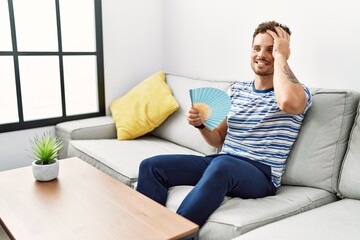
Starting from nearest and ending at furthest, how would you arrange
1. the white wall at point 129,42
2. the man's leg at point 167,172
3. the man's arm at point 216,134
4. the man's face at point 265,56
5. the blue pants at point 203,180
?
the blue pants at point 203,180 < the man's leg at point 167,172 < the man's face at point 265,56 < the man's arm at point 216,134 < the white wall at point 129,42

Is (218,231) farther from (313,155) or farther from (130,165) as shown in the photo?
(130,165)

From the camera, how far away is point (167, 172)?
1.70m

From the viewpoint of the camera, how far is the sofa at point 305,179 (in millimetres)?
1317

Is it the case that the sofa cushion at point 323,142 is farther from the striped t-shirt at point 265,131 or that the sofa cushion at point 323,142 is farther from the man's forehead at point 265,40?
the man's forehead at point 265,40

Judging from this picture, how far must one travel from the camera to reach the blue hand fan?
174cm

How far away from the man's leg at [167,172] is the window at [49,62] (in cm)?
142

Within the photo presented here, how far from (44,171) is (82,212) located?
0.42 meters

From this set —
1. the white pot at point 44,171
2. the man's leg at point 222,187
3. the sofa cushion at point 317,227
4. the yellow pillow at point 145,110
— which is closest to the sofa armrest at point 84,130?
the yellow pillow at point 145,110

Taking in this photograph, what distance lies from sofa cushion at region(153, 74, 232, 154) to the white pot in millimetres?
970

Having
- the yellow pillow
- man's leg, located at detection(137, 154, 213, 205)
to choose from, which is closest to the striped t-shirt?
man's leg, located at detection(137, 154, 213, 205)

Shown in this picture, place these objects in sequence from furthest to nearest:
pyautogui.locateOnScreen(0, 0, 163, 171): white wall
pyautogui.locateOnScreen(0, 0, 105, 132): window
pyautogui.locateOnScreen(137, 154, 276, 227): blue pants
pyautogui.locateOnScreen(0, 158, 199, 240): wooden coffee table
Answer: pyautogui.locateOnScreen(0, 0, 163, 171): white wall, pyautogui.locateOnScreen(0, 0, 105, 132): window, pyautogui.locateOnScreen(137, 154, 276, 227): blue pants, pyautogui.locateOnScreen(0, 158, 199, 240): wooden coffee table

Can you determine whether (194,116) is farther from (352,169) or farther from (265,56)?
(352,169)

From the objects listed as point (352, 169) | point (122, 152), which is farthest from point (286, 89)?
point (122, 152)

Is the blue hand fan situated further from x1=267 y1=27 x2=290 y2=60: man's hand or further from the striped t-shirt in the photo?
x1=267 y1=27 x2=290 y2=60: man's hand
